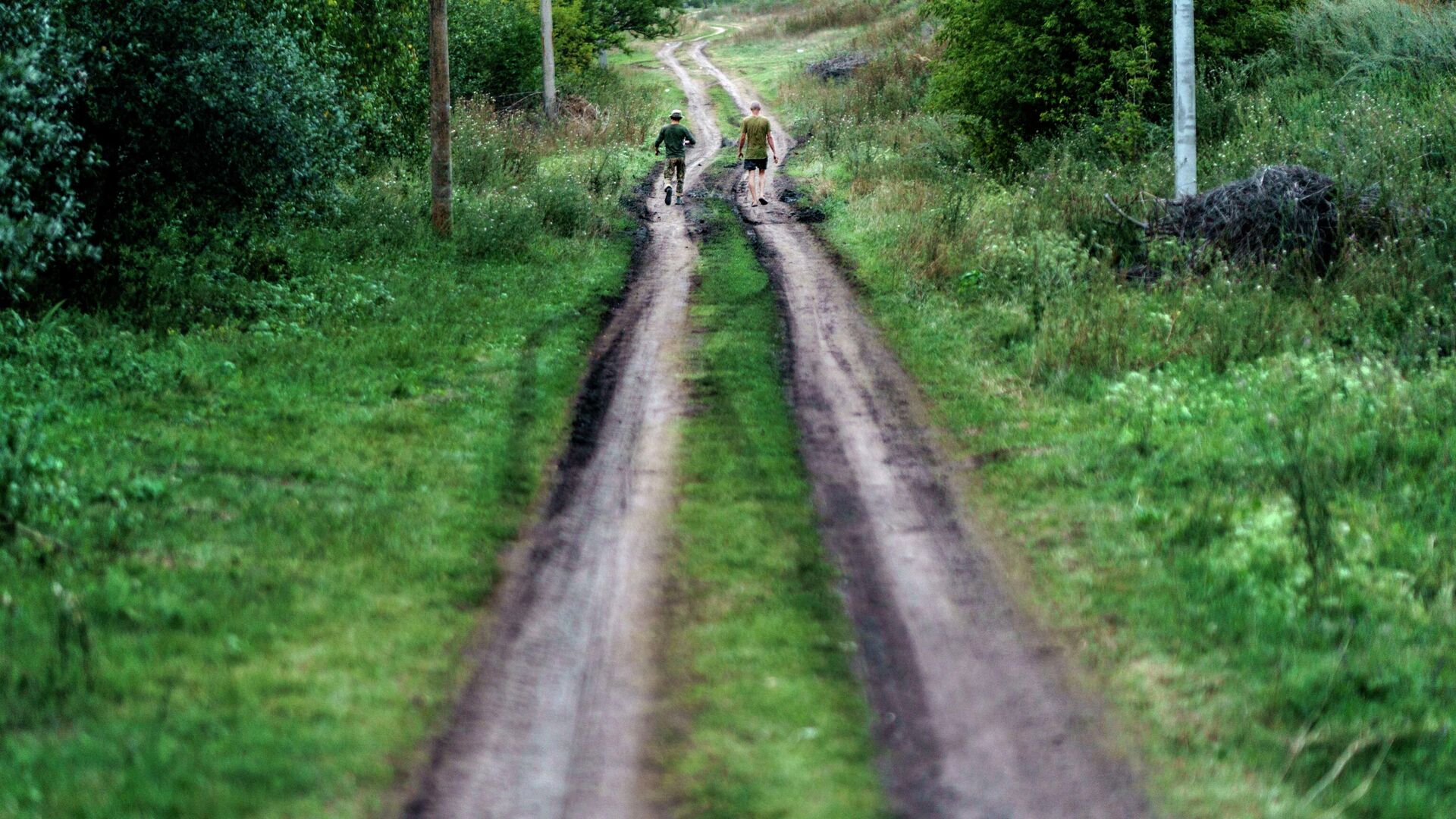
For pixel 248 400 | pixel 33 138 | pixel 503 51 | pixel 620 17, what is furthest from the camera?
pixel 620 17

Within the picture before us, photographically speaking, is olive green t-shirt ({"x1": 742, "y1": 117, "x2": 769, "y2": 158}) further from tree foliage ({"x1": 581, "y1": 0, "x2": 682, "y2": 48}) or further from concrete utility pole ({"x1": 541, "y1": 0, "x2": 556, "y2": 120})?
tree foliage ({"x1": 581, "y1": 0, "x2": 682, "y2": 48})

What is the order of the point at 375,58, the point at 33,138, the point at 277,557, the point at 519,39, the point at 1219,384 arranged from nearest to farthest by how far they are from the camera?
the point at 277,557 < the point at 33,138 < the point at 1219,384 < the point at 375,58 < the point at 519,39

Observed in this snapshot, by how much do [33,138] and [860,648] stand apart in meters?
8.11

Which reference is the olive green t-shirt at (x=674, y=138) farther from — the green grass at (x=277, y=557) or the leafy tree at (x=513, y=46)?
the leafy tree at (x=513, y=46)

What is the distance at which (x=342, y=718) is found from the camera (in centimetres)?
536

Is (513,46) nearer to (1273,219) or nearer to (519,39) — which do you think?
(519,39)

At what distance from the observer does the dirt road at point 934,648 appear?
5.02 meters

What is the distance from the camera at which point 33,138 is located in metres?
9.86

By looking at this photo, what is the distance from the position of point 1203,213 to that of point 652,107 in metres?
26.2

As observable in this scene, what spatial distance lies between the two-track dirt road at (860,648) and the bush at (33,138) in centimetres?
445

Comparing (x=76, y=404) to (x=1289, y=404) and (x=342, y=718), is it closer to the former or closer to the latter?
(x=342, y=718)

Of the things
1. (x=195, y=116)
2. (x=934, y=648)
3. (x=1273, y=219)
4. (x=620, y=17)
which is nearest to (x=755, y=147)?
(x=1273, y=219)

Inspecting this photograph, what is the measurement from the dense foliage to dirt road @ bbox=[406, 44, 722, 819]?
456 inches

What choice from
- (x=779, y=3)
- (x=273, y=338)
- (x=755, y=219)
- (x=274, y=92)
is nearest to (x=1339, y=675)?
(x=273, y=338)
